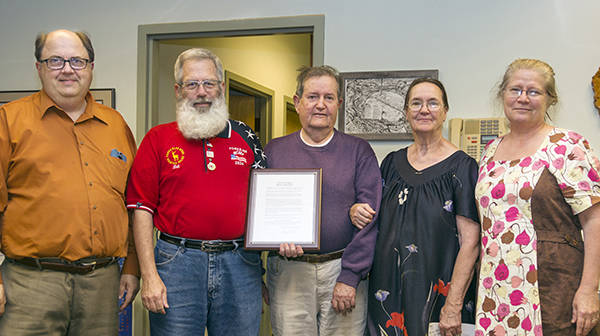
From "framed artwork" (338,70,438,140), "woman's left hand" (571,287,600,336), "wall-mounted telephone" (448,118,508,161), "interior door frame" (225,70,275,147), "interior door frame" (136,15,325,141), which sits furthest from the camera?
"interior door frame" (225,70,275,147)

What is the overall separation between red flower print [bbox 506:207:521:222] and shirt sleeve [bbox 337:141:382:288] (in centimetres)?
50

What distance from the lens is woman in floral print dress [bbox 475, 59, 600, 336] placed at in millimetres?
1792

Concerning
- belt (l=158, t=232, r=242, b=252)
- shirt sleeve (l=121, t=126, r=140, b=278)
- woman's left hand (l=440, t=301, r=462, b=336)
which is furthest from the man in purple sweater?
shirt sleeve (l=121, t=126, r=140, b=278)

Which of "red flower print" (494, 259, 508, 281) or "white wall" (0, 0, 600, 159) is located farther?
"white wall" (0, 0, 600, 159)

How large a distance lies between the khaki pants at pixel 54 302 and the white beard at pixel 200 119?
0.62m

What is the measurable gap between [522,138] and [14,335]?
6.52 ft

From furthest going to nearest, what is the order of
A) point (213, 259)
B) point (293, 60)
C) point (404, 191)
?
point (293, 60)
point (404, 191)
point (213, 259)

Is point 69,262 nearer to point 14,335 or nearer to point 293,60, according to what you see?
point 14,335

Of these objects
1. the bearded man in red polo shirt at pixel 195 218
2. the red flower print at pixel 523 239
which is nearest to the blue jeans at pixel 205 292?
the bearded man in red polo shirt at pixel 195 218

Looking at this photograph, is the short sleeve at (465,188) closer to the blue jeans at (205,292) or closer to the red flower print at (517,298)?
the red flower print at (517,298)

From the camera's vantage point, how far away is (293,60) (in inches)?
224

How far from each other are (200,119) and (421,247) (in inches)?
39.7

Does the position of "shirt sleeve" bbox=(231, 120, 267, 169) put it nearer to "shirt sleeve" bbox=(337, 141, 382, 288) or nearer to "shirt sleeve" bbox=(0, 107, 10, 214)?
"shirt sleeve" bbox=(337, 141, 382, 288)

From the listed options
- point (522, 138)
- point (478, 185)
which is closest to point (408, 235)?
point (478, 185)
